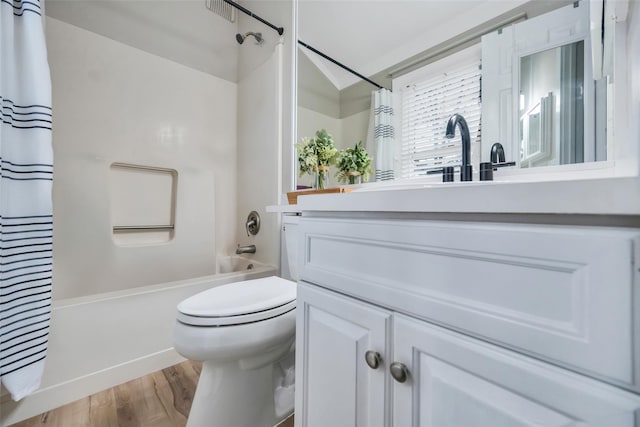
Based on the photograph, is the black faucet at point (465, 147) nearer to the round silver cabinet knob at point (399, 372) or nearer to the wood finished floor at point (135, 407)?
the round silver cabinet knob at point (399, 372)

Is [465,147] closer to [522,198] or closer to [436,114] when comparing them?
[436,114]

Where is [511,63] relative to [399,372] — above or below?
above

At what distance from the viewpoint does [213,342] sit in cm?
80

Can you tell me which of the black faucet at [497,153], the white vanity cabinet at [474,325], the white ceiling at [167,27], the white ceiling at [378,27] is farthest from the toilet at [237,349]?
the white ceiling at [167,27]

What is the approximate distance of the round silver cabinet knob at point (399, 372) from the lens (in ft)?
1.47

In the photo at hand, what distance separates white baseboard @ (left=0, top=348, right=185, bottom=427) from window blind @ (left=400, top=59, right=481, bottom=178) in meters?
1.47

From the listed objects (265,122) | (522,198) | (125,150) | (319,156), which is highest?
(265,122)

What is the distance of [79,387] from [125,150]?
1.28 m

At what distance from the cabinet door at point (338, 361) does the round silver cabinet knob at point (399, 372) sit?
30 mm

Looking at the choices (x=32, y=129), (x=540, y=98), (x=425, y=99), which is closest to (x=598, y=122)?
(x=540, y=98)

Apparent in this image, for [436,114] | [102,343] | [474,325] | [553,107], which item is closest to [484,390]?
[474,325]

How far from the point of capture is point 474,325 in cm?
38

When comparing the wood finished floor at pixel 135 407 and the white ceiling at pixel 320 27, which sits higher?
the white ceiling at pixel 320 27

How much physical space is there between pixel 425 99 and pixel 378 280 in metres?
0.84
